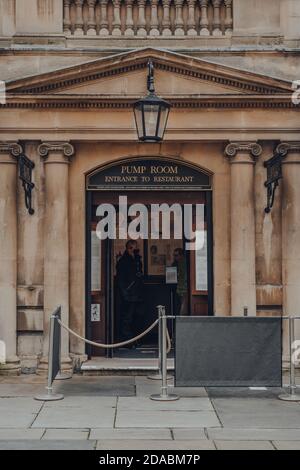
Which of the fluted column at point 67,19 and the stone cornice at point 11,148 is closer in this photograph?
the stone cornice at point 11,148

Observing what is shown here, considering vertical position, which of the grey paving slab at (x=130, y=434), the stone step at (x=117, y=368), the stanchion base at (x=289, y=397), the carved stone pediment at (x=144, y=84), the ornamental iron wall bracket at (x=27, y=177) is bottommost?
the grey paving slab at (x=130, y=434)

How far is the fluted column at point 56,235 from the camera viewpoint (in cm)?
1362

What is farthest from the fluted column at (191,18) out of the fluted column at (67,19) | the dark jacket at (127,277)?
the dark jacket at (127,277)

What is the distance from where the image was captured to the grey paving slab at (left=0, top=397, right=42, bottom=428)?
993 cm

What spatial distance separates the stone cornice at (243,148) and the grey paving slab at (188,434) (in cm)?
560

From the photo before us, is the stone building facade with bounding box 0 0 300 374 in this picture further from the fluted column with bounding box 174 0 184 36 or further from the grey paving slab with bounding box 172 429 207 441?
the grey paving slab with bounding box 172 429 207 441

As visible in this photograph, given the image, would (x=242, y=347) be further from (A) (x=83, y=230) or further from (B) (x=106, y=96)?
(B) (x=106, y=96)

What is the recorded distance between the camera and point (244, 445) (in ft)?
29.0

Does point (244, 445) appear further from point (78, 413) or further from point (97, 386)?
point (97, 386)

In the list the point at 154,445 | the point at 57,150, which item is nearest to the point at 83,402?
the point at 154,445

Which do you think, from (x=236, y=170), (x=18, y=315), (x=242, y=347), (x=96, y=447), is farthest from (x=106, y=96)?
(x=96, y=447)

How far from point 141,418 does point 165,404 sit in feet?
3.15

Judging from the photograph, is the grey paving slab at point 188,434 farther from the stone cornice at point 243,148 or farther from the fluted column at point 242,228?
the stone cornice at point 243,148

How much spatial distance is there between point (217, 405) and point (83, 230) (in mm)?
4235
